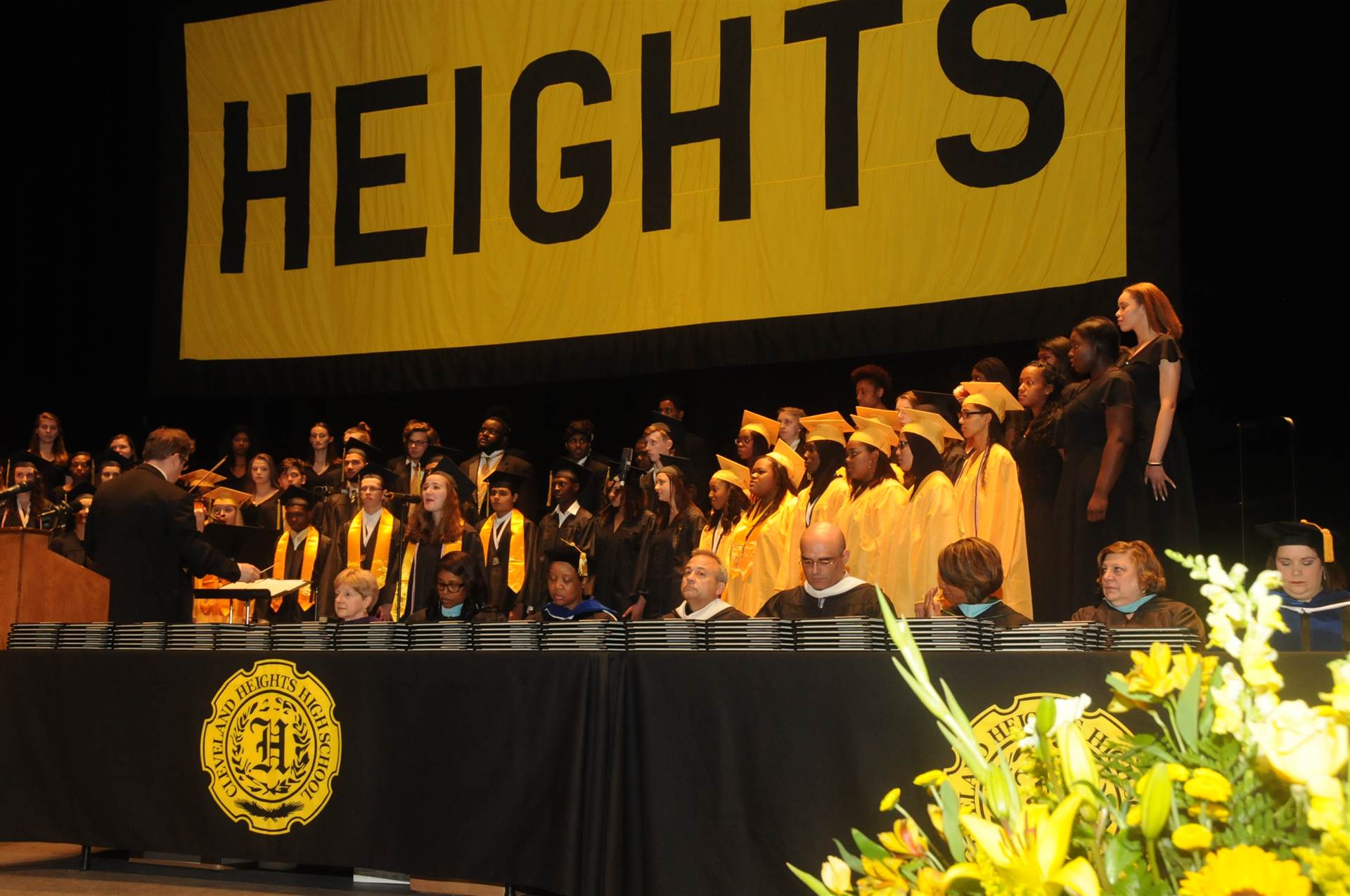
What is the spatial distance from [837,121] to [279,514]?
4.33 m

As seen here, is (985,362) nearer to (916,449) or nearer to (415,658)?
(916,449)

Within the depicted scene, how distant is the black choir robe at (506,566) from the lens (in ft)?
26.1

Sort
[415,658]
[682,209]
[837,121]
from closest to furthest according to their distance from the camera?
[415,658]
[837,121]
[682,209]

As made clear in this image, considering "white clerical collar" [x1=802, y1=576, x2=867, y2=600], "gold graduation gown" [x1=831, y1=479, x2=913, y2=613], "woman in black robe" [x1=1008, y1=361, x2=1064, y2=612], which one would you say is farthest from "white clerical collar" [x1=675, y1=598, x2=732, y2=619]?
"woman in black robe" [x1=1008, y1=361, x2=1064, y2=612]

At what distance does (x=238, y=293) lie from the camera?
9961 millimetres

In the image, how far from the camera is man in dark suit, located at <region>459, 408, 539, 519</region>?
8.91 m

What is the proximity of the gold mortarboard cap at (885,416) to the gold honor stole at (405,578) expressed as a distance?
228cm

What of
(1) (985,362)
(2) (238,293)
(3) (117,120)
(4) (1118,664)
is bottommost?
(4) (1118,664)

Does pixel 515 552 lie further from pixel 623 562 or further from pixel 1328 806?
pixel 1328 806

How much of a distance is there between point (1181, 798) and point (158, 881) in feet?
15.1

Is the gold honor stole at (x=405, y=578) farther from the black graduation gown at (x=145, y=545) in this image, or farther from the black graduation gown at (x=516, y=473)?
the black graduation gown at (x=145, y=545)

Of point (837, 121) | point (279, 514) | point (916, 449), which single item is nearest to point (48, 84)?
point (279, 514)

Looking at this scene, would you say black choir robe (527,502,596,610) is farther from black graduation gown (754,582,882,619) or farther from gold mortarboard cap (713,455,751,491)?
black graduation gown (754,582,882,619)

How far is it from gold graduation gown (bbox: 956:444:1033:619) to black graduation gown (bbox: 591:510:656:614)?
2.07m
